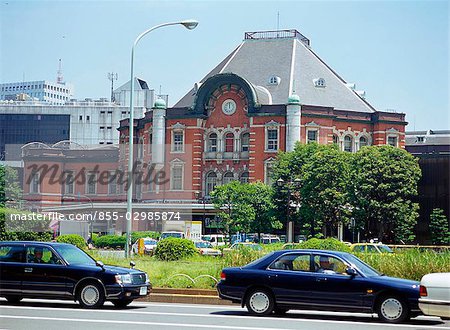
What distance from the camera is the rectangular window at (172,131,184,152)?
80.8m

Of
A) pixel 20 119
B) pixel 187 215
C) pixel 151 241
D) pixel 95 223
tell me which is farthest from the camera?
pixel 20 119

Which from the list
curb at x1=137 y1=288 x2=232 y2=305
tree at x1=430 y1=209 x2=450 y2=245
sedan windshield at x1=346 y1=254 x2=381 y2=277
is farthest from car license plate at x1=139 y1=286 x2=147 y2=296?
tree at x1=430 y1=209 x2=450 y2=245

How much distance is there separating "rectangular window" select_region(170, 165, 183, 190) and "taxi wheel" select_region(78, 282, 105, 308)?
200 feet

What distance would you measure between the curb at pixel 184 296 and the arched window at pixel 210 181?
191 feet

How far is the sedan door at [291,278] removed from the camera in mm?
17953

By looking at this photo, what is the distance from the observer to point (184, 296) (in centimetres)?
2198

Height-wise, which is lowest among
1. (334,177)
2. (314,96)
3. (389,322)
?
(389,322)

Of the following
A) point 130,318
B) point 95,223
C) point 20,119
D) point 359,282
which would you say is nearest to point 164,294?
point 130,318

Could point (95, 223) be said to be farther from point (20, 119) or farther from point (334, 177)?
point (20, 119)

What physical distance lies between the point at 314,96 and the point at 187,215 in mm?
17196

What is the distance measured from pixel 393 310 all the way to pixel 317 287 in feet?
5.65

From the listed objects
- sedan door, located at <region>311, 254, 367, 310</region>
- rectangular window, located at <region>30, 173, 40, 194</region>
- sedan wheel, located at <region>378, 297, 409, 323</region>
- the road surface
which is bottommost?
the road surface

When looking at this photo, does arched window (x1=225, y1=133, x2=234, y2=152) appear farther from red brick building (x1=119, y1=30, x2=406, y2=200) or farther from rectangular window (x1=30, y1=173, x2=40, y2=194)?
rectangular window (x1=30, y1=173, x2=40, y2=194)

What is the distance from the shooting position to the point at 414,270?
22219 mm
